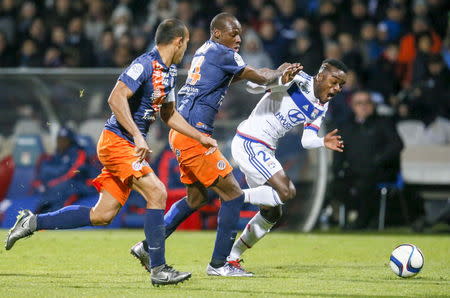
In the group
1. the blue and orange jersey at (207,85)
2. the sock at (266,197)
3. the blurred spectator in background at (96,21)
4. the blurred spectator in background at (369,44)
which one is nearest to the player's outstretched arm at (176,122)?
the blue and orange jersey at (207,85)

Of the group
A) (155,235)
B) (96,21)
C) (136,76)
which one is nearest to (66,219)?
(155,235)

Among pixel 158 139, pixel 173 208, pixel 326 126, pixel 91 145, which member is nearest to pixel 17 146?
pixel 91 145

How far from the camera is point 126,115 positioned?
743cm

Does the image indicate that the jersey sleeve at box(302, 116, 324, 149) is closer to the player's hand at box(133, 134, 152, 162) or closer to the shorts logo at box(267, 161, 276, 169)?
the shorts logo at box(267, 161, 276, 169)

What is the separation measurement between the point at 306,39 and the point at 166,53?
825cm

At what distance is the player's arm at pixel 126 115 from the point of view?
7348 mm

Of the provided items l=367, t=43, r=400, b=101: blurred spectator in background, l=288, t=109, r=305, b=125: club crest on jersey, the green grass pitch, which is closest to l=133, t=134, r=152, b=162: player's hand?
the green grass pitch

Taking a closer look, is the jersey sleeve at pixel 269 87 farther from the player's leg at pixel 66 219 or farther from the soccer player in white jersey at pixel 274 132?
the player's leg at pixel 66 219

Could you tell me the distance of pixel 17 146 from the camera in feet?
46.0

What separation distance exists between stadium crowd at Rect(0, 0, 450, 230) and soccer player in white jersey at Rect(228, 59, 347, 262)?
502 centimetres

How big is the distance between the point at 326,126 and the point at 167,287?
7.34 metres

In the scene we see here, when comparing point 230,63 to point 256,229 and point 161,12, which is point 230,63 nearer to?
point 256,229

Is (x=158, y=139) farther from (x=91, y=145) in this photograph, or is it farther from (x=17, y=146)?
(x=17, y=146)

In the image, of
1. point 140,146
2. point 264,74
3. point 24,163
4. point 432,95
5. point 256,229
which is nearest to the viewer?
point 140,146
